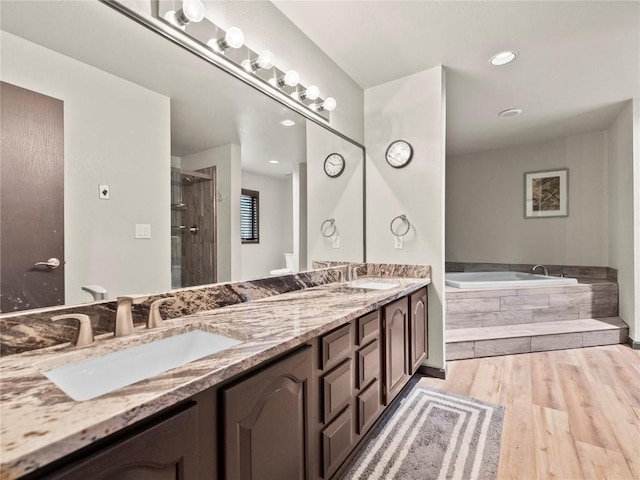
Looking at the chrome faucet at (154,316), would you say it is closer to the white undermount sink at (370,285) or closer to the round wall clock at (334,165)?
the white undermount sink at (370,285)

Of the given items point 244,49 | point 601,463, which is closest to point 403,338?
point 601,463

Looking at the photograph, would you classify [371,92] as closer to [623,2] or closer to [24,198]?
[623,2]

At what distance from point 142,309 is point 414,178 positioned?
2169 mm

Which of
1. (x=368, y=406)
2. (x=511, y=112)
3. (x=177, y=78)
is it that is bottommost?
(x=368, y=406)

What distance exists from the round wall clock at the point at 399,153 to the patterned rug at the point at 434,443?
1.84 meters

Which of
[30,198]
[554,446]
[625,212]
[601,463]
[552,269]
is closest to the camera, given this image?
[30,198]

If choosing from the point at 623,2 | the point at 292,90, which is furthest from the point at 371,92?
the point at 623,2

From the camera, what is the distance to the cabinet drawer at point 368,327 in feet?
5.08

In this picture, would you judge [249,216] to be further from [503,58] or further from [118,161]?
[503,58]

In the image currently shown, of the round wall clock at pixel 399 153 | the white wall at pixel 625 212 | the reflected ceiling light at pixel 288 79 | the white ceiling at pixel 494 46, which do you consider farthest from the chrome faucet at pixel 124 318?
the white wall at pixel 625 212

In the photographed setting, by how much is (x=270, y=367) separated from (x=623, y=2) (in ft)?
9.05

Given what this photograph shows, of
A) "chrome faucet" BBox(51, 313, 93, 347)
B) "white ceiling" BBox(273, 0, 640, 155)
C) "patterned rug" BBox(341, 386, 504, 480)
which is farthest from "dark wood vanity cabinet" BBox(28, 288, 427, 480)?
"white ceiling" BBox(273, 0, 640, 155)

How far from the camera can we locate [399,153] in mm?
2656

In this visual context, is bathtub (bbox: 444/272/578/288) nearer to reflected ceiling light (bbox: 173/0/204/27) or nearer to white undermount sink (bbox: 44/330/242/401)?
white undermount sink (bbox: 44/330/242/401)
